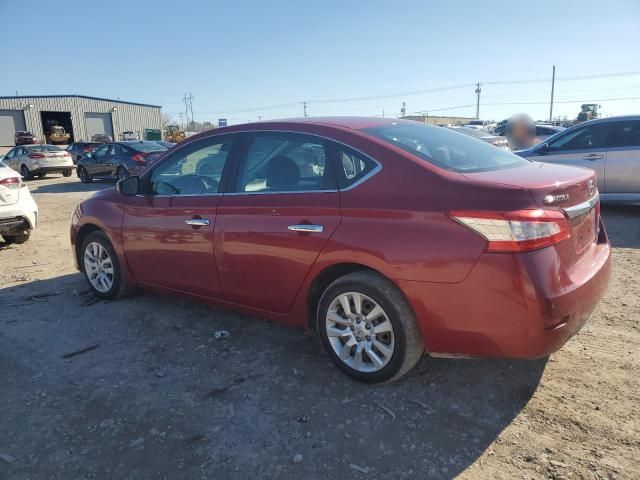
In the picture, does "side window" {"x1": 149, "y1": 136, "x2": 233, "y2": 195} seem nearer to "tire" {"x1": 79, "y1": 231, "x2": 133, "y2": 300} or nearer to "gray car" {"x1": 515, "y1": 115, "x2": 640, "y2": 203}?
"tire" {"x1": 79, "y1": 231, "x2": 133, "y2": 300}

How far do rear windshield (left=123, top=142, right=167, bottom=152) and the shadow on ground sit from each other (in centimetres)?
1346

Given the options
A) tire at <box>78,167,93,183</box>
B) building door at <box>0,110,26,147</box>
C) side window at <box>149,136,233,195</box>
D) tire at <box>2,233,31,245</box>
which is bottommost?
tire at <box>2,233,31,245</box>

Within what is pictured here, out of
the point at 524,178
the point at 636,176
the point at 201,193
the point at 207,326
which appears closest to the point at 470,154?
the point at 524,178

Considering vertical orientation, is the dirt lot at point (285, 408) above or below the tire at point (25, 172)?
below

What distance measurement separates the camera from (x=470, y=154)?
10.9 feet

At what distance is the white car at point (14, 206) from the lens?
22.5 ft

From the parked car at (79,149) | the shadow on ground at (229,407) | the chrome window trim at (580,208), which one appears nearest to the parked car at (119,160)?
the parked car at (79,149)

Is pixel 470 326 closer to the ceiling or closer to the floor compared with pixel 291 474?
closer to the ceiling

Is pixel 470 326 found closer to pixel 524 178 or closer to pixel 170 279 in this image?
pixel 524 178

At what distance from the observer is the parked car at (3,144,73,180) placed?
20.4 m

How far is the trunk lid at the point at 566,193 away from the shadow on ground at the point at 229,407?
36.7 inches

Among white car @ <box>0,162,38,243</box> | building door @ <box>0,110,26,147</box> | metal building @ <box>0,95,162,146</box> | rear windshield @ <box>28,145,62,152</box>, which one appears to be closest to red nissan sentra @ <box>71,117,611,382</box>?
white car @ <box>0,162,38,243</box>

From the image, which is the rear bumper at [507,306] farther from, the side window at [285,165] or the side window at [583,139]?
the side window at [583,139]

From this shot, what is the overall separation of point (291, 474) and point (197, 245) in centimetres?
200
